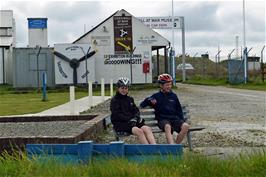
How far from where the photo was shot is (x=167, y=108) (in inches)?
383

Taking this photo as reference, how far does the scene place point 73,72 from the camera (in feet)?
132

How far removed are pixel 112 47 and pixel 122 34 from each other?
4.04ft

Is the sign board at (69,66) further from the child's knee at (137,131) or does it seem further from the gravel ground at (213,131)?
the child's knee at (137,131)

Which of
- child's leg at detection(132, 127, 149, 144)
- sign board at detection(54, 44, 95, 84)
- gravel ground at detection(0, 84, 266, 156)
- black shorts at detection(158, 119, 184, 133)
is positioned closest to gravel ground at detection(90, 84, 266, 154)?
gravel ground at detection(0, 84, 266, 156)

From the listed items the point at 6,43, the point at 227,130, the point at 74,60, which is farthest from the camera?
the point at 6,43

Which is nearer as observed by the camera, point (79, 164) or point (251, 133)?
point (79, 164)

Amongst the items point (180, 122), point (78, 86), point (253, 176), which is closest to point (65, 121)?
point (180, 122)

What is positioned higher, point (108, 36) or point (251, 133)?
point (108, 36)

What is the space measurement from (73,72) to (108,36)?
4110 millimetres

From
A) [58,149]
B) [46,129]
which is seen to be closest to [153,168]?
[58,149]

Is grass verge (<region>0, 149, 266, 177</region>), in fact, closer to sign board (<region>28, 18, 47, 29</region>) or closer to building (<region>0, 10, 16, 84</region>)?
sign board (<region>28, 18, 47, 29</region>)

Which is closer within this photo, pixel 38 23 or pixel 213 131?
pixel 213 131

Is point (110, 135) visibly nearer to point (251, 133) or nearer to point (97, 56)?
point (251, 133)

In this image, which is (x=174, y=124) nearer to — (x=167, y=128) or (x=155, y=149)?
(x=167, y=128)
